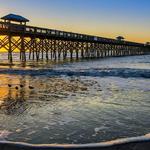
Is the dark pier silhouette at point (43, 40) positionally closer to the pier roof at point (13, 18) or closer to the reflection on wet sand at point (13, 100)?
the pier roof at point (13, 18)

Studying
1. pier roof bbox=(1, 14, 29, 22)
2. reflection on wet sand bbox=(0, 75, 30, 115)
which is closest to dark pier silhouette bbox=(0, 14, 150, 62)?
pier roof bbox=(1, 14, 29, 22)

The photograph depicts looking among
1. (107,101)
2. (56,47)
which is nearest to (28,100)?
(107,101)

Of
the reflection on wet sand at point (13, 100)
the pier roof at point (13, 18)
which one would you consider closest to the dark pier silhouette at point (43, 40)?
the pier roof at point (13, 18)

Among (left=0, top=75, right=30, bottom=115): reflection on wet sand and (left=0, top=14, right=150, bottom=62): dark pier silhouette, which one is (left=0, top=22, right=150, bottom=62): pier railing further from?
A: (left=0, top=75, right=30, bottom=115): reflection on wet sand

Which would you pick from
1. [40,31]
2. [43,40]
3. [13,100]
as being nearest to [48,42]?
[43,40]

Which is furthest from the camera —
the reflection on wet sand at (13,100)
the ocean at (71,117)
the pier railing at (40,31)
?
the pier railing at (40,31)

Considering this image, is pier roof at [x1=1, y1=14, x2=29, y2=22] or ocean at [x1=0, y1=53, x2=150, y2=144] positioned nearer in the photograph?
ocean at [x1=0, y1=53, x2=150, y2=144]

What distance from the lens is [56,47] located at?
58.2 m

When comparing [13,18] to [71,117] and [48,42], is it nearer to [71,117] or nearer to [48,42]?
[48,42]

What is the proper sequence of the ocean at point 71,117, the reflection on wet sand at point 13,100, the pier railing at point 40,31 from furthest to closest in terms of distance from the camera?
the pier railing at point 40,31 → the reflection on wet sand at point 13,100 → the ocean at point 71,117

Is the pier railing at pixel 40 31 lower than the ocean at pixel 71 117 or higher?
higher

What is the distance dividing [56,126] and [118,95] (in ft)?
19.5

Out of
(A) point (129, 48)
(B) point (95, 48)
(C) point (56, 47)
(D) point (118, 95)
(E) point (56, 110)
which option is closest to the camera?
(E) point (56, 110)

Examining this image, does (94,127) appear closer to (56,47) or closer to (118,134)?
(118,134)
